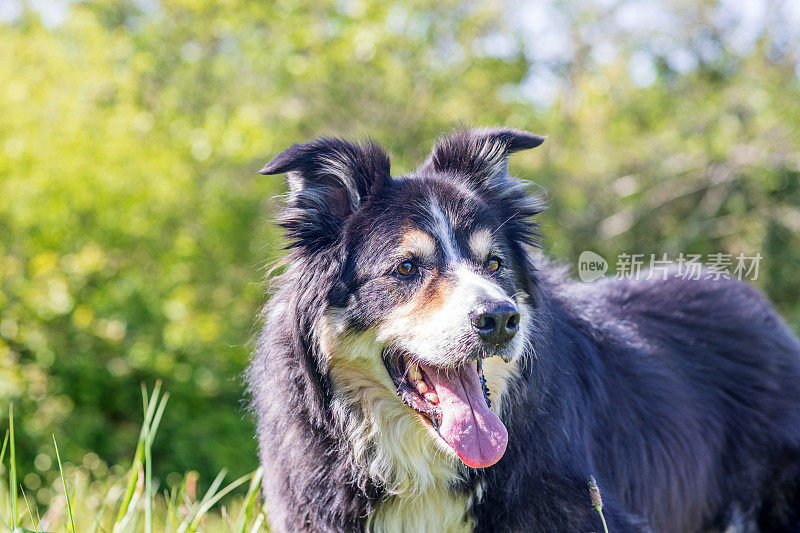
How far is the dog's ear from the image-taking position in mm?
3439

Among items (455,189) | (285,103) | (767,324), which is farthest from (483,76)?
(455,189)

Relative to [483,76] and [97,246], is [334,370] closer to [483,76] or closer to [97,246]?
[97,246]

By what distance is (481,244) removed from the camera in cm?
322

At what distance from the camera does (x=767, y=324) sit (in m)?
4.39

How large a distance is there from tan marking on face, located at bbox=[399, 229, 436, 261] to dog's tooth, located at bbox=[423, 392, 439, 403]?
1.79 feet

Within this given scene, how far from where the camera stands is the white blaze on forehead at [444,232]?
3.15 m

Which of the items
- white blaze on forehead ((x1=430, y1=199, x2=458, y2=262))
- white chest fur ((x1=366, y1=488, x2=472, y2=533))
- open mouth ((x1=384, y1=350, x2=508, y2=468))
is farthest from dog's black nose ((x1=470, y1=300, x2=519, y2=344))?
white chest fur ((x1=366, y1=488, x2=472, y2=533))

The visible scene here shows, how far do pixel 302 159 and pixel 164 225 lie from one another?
7520mm

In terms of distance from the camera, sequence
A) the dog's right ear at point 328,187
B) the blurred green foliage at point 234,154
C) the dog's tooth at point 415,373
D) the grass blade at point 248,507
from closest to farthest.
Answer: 1. the dog's tooth at point 415,373
2. the dog's right ear at point 328,187
3. the grass blade at point 248,507
4. the blurred green foliage at point 234,154

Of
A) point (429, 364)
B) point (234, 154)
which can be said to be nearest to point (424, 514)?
point (429, 364)

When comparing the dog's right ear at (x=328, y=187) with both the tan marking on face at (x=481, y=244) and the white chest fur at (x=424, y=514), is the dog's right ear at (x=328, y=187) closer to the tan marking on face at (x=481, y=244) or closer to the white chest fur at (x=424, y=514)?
the tan marking on face at (x=481, y=244)

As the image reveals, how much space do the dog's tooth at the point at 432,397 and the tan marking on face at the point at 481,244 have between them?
0.58 meters

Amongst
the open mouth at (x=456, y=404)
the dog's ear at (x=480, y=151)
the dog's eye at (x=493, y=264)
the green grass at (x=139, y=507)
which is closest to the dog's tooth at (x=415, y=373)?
the open mouth at (x=456, y=404)

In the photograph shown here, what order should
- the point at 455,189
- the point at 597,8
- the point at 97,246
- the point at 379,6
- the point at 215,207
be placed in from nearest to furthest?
the point at 455,189 → the point at 97,246 → the point at 215,207 → the point at 379,6 → the point at 597,8
